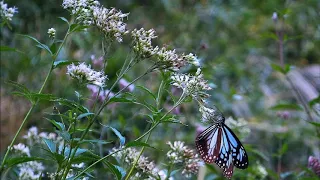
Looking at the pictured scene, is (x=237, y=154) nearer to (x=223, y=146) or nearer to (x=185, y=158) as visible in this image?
(x=223, y=146)

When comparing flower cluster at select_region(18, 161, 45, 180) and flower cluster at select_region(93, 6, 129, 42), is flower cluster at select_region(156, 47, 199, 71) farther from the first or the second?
flower cluster at select_region(18, 161, 45, 180)

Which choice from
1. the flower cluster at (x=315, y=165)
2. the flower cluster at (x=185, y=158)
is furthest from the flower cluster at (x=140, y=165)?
the flower cluster at (x=315, y=165)

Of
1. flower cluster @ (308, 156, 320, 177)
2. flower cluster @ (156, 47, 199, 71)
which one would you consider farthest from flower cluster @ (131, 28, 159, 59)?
flower cluster @ (308, 156, 320, 177)

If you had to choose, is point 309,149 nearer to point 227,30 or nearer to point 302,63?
point 227,30

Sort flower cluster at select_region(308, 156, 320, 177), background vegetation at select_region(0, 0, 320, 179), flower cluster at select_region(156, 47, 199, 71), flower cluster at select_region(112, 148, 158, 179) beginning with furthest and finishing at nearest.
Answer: background vegetation at select_region(0, 0, 320, 179) < flower cluster at select_region(308, 156, 320, 177) < flower cluster at select_region(112, 148, 158, 179) < flower cluster at select_region(156, 47, 199, 71)

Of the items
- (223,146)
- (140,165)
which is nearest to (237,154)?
(223,146)

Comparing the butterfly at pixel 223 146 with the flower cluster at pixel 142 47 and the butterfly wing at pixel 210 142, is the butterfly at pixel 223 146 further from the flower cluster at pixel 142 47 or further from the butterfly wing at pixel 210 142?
the flower cluster at pixel 142 47

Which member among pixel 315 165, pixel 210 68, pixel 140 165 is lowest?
pixel 140 165

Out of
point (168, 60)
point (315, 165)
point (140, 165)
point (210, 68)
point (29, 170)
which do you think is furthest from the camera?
point (210, 68)

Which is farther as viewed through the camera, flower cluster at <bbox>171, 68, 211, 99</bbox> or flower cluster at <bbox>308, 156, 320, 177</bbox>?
flower cluster at <bbox>308, 156, 320, 177</bbox>
